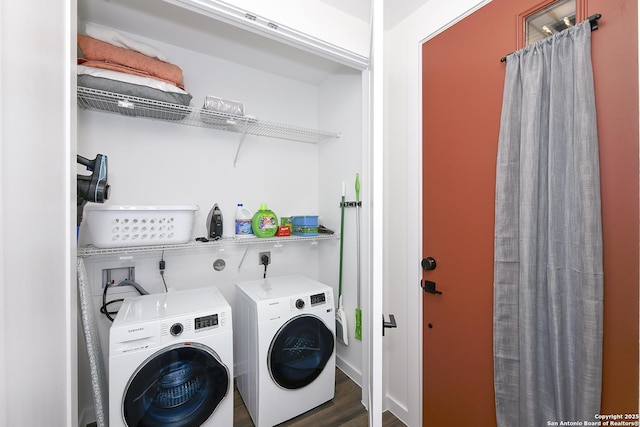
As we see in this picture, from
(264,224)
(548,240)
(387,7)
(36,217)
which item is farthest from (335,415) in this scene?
(387,7)

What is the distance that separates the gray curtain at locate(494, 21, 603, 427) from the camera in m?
0.91

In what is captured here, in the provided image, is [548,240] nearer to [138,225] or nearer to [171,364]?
[171,364]

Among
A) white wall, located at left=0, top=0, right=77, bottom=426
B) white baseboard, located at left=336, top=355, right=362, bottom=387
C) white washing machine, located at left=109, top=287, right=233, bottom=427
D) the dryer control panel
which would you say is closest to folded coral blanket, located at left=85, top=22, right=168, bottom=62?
white wall, located at left=0, top=0, right=77, bottom=426

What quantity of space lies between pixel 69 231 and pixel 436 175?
1.72 metres

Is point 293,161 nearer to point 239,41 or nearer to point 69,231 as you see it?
point 239,41

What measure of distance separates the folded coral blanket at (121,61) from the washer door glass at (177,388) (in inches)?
61.9

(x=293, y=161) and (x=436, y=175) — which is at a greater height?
(x=293, y=161)

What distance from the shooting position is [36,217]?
26.5 inches

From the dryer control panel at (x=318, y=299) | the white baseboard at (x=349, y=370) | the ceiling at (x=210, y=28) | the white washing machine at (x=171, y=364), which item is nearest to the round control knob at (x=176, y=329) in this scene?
the white washing machine at (x=171, y=364)

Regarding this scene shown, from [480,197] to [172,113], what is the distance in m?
1.93

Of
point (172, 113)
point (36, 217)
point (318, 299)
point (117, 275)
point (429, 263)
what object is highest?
point (172, 113)

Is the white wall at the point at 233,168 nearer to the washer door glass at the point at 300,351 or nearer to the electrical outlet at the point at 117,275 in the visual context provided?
the electrical outlet at the point at 117,275

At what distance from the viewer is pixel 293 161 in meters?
2.38

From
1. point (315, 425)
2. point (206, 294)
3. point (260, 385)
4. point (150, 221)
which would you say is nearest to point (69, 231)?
point (150, 221)
